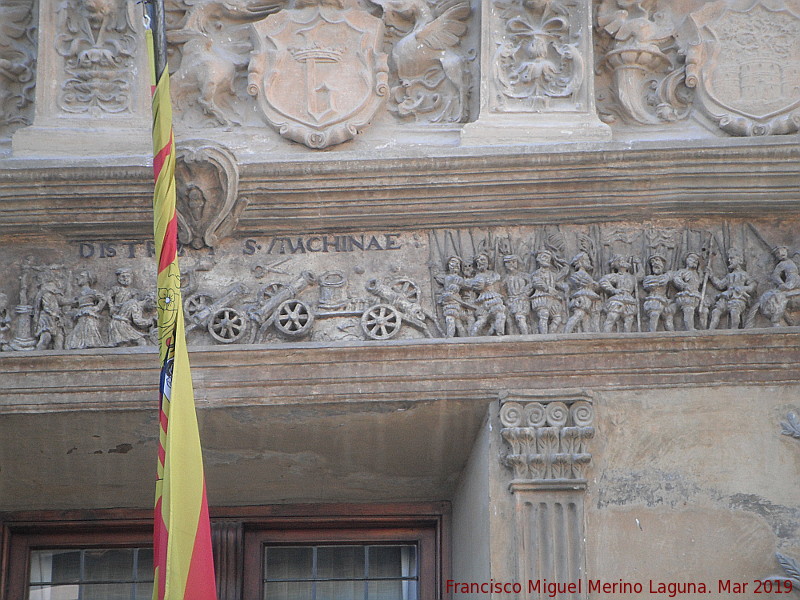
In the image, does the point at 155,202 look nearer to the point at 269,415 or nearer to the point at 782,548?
the point at 269,415

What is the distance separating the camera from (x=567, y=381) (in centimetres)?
662

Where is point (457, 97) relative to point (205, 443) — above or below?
above

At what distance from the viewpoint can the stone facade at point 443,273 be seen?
6.49 meters

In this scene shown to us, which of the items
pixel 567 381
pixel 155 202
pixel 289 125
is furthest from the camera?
pixel 289 125

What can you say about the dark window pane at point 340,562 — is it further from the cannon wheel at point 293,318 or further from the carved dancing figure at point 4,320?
the carved dancing figure at point 4,320

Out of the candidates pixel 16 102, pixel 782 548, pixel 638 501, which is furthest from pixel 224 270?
pixel 782 548

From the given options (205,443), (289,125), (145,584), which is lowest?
(145,584)

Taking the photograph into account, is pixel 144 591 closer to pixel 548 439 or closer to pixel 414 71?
pixel 548 439

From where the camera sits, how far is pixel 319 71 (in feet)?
23.6

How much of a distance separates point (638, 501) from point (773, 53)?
2.17 meters

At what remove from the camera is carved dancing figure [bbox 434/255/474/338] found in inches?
265

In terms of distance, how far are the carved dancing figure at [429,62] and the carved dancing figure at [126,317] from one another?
1459 mm

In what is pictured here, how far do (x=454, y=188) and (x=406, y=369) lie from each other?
0.85m

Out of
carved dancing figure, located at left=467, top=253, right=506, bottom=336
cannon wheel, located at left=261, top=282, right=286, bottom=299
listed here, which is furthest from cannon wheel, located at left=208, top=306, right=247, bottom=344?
carved dancing figure, located at left=467, top=253, right=506, bottom=336
